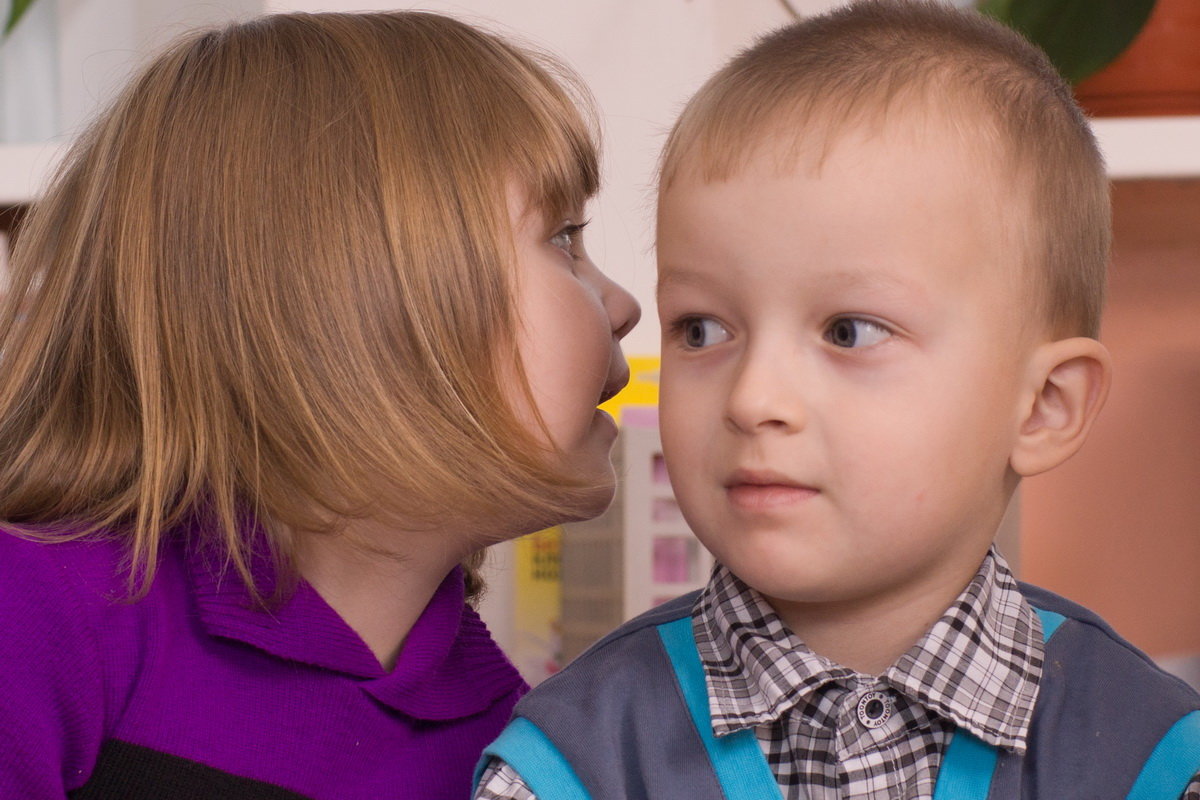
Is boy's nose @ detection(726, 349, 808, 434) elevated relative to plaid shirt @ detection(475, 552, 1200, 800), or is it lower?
elevated

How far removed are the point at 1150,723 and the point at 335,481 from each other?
48 cm

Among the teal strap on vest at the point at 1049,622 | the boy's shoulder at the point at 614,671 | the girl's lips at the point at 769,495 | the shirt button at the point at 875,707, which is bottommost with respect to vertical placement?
the boy's shoulder at the point at 614,671

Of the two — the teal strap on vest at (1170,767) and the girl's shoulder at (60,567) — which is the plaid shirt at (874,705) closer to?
the teal strap on vest at (1170,767)

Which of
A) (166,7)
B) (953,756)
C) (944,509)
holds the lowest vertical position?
(953,756)

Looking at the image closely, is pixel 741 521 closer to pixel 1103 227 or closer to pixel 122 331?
pixel 1103 227

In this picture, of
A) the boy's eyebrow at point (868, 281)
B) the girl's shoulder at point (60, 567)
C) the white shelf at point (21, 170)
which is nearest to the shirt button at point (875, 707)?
the boy's eyebrow at point (868, 281)

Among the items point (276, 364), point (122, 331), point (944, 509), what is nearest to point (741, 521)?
point (944, 509)

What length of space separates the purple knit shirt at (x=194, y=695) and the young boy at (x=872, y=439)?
0.59ft

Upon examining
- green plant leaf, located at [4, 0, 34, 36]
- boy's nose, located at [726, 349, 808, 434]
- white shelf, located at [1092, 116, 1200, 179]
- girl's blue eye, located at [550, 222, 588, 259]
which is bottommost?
girl's blue eye, located at [550, 222, 588, 259]

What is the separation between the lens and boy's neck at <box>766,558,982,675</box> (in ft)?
2.24

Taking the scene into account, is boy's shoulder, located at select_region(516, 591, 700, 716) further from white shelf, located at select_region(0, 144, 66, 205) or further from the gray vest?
white shelf, located at select_region(0, 144, 66, 205)

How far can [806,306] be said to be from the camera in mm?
626

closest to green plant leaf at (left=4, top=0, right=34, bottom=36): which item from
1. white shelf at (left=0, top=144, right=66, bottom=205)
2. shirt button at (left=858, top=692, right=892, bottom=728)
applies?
white shelf at (left=0, top=144, right=66, bottom=205)

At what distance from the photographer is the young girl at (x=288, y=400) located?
0.78 m
